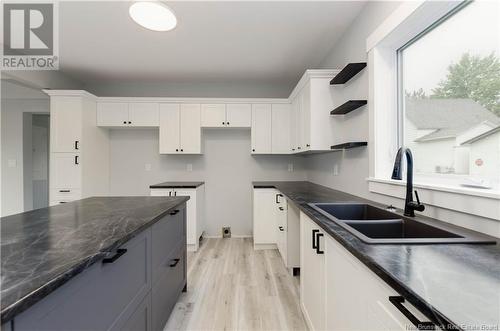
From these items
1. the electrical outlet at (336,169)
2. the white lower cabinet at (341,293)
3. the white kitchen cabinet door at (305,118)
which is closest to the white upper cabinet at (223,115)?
the white kitchen cabinet door at (305,118)

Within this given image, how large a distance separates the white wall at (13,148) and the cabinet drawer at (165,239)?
155 inches

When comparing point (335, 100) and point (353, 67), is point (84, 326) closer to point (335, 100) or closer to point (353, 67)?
point (353, 67)

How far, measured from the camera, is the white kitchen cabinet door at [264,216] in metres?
3.26

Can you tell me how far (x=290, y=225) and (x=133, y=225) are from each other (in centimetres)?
170

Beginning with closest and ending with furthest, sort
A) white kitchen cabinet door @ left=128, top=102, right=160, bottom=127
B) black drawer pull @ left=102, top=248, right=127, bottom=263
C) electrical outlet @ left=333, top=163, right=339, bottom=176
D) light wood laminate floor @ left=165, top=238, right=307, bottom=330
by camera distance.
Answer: black drawer pull @ left=102, top=248, right=127, bottom=263 → light wood laminate floor @ left=165, top=238, right=307, bottom=330 → electrical outlet @ left=333, top=163, right=339, bottom=176 → white kitchen cabinet door @ left=128, top=102, right=160, bottom=127

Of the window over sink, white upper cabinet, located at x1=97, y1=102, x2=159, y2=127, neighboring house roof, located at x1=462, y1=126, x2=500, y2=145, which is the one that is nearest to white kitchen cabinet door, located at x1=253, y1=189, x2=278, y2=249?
the window over sink

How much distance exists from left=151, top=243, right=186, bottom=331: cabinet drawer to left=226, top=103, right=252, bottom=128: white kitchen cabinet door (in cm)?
209

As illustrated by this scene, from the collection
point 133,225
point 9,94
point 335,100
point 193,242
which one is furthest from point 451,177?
point 9,94

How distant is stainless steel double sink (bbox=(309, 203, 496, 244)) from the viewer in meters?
0.95

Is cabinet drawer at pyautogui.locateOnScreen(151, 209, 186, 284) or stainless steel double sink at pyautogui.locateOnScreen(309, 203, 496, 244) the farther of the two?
cabinet drawer at pyautogui.locateOnScreen(151, 209, 186, 284)

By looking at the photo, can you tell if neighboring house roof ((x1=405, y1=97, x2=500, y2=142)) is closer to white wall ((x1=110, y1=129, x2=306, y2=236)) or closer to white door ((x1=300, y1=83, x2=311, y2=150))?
white door ((x1=300, y1=83, x2=311, y2=150))

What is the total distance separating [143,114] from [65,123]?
103cm

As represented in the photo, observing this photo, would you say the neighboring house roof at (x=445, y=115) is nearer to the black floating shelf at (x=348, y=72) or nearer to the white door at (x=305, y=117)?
the black floating shelf at (x=348, y=72)

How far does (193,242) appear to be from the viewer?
10.8 feet
